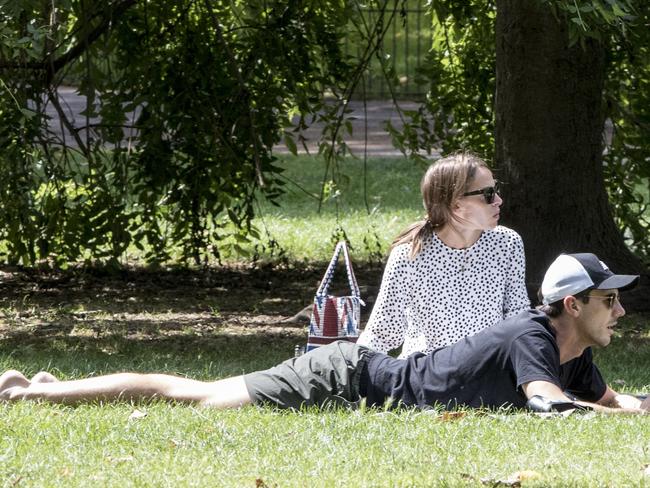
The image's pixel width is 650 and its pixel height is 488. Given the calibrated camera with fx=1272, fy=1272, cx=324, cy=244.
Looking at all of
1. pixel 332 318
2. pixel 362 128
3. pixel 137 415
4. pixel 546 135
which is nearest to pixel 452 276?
pixel 332 318

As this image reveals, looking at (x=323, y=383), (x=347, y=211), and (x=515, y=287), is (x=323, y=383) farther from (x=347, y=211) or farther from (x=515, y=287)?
(x=347, y=211)

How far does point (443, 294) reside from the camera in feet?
16.1

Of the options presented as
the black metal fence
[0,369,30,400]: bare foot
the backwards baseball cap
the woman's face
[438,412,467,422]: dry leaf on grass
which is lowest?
[438,412,467,422]: dry leaf on grass

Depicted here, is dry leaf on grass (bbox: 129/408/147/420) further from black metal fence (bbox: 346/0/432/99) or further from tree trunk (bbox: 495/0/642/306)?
black metal fence (bbox: 346/0/432/99)

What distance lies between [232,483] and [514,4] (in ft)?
15.0

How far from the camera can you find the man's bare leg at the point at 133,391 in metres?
4.62

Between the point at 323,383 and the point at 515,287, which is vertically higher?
the point at 515,287

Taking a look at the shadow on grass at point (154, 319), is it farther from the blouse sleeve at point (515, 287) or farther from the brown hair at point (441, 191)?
the blouse sleeve at point (515, 287)

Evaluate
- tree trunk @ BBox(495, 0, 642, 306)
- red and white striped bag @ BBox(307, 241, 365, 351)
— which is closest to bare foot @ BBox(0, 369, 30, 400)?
red and white striped bag @ BBox(307, 241, 365, 351)

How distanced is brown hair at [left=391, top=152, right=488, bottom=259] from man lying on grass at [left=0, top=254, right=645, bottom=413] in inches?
22.9

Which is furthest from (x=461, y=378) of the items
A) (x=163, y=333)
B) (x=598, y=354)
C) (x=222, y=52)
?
(x=222, y=52)

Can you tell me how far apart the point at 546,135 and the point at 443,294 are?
287cm

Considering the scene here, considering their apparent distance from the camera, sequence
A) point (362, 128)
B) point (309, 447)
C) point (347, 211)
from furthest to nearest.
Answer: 1. point (362, 128)
2. point (347, 211)
3. point (309, 447)

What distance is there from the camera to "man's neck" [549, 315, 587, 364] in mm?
4359
